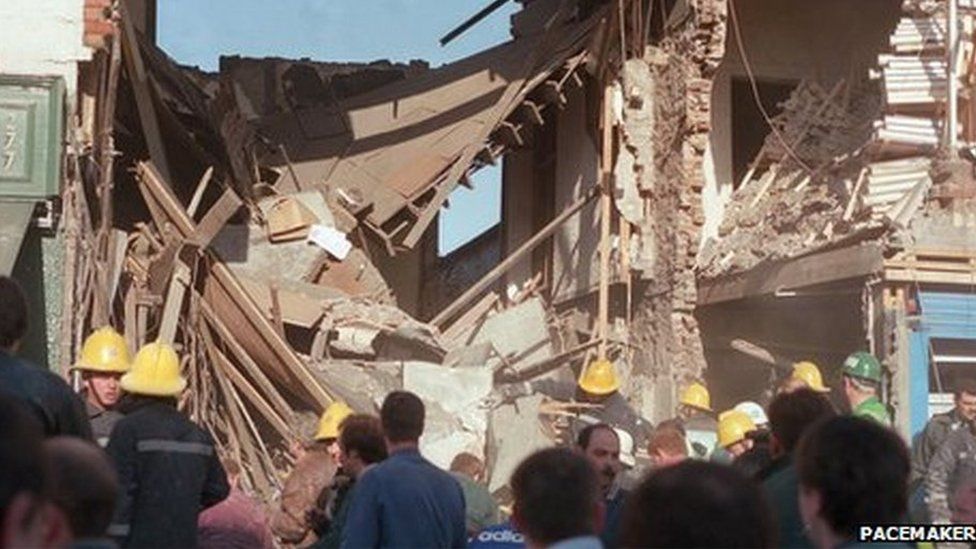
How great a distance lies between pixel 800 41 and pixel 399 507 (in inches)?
473

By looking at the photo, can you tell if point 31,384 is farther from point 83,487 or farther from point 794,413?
point 794,413

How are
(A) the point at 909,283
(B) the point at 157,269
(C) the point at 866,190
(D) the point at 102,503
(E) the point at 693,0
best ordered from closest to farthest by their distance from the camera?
1. (D) the point at 102,503
2. (A) the point at 909,283
3. (C) the point at 866,190
4. (B) the point at 157,269
5. (E) the point at 693,0

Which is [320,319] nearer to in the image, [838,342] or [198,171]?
[198,171]

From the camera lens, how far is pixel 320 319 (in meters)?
15.8

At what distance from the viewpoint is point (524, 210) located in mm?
20312

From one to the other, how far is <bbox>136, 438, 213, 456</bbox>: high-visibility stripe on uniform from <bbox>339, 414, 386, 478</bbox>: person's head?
720 millimetres

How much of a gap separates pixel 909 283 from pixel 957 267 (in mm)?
411

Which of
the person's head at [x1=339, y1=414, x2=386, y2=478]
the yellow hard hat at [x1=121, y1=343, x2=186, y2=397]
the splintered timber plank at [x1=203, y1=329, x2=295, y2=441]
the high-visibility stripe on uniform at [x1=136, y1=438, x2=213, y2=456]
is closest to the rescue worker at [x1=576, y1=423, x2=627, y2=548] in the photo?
the person's head at [x1=339, y1=414, x2=386, y2=478]

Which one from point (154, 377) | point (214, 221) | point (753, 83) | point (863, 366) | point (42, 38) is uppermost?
point (753, 83)

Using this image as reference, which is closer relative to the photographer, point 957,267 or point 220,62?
point 957,267

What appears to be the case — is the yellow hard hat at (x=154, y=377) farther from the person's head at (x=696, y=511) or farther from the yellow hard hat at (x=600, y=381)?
the yellow hard hat at (x=600, y=381)

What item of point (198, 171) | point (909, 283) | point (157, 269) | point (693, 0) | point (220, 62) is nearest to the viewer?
point (909, 283)

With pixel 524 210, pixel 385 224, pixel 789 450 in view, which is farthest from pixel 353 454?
pixel 524 210

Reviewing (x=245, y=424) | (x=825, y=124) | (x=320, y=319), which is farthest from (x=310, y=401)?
(x=825, y=124)
